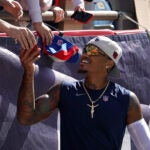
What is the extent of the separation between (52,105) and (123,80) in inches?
55.3

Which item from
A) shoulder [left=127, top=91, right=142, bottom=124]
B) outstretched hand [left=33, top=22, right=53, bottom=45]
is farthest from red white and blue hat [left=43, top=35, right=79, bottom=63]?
shoulder [left=127, top=91, right=142, bottom=124]

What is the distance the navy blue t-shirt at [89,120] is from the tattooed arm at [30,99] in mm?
77

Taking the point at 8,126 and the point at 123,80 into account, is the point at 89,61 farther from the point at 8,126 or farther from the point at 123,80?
the point at 123,80

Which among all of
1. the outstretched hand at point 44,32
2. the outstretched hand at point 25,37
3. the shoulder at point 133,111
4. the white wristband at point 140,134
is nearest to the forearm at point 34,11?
the outstretched hand at point 44,32

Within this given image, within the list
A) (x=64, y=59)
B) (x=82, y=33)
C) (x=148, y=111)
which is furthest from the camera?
(x=148, y=111)

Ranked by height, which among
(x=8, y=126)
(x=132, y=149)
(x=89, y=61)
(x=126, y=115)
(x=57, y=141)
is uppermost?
(x=89, y=61)

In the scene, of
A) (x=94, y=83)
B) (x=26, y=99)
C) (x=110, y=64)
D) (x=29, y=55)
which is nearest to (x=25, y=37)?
(x=29, y=55)

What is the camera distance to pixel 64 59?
415cm

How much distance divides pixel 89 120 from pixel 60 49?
2.66ft

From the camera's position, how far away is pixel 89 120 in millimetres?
3443

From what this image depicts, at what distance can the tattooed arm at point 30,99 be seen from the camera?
318 centimetres

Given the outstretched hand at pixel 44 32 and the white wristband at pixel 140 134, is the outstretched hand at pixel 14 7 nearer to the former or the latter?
the outstretched hand at pixel 44 32

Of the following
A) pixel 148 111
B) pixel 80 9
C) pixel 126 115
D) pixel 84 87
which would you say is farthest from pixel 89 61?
pixel 148 111

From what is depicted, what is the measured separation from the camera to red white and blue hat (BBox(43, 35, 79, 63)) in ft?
13.3
